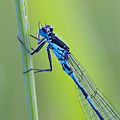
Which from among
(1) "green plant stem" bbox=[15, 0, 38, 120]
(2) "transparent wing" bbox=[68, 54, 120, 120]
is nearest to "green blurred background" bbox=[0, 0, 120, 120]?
(2) "transparent wing" bbox=[68, 54, 120, 120]

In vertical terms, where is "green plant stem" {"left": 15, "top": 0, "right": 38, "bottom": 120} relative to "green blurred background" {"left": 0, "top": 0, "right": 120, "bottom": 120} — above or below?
below

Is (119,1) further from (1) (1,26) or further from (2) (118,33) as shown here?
(1) (1,26)

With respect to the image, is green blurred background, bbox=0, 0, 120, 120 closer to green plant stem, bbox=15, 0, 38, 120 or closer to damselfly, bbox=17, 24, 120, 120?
damselfly, bbox=17, 24, 120, 120

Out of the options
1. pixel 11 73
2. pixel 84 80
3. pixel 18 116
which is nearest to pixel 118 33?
pixel 84 80

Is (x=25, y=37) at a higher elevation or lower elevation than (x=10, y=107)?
lower

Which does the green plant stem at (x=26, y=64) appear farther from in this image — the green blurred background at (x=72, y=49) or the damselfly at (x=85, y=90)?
the green blurred background at (x=72, y=49)
